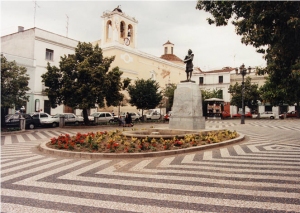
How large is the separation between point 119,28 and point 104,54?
462 cm

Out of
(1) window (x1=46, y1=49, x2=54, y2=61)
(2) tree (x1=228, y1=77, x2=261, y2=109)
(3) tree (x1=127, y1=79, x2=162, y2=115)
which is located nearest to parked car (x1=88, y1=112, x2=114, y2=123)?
(3) tree (x1=127, y1=79, x2=162, y2=115)

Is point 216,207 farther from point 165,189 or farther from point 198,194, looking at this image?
point 165,189

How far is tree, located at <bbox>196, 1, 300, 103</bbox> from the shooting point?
6414 millimetres

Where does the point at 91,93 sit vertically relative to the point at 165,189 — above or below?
above

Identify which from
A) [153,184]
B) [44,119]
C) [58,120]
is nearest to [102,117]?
[58,120]

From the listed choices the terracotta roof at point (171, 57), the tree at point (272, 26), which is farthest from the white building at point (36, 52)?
the terracotta roof at point (171, 57)

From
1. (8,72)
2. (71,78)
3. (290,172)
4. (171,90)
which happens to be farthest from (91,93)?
(171,90)

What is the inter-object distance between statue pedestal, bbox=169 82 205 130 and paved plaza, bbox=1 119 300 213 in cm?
584

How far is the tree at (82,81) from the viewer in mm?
20016

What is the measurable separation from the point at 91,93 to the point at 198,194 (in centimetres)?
1686

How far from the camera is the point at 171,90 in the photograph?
130ft

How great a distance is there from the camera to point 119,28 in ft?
123

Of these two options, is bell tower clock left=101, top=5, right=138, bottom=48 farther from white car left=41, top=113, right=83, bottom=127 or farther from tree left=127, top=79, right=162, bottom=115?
white car left=41, top=113, right=83, bottom=127

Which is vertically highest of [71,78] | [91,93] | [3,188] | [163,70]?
[163,70]
